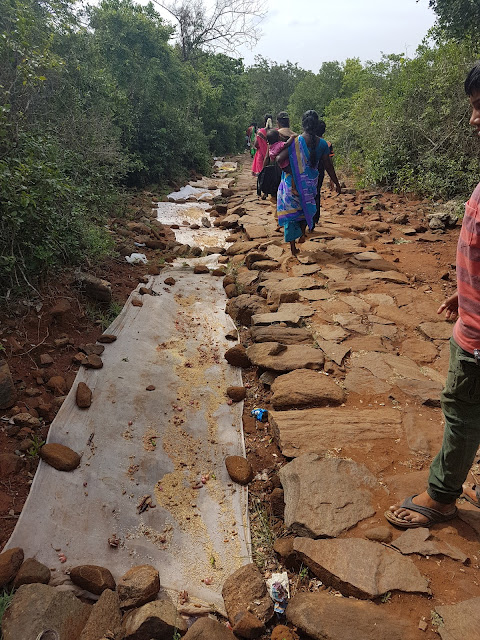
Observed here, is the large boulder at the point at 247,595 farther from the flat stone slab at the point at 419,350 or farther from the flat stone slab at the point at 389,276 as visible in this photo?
the flat stone slab at the point at 389,276

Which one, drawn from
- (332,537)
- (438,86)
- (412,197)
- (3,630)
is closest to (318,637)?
(332,537)

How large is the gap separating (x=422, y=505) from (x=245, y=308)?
2751 mm

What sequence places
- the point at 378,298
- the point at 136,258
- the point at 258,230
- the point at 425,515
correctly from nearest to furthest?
the point at 425,515
the point at 378,298
the point at 136,258
the point at 258,230

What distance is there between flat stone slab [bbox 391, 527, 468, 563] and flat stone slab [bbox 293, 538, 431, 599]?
0.05m

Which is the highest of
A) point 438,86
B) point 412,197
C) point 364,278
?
point 438,86

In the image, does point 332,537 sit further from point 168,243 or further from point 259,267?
point 168,243

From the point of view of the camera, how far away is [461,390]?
1633 mm

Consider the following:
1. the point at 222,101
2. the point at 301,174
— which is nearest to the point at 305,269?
the point at 301,174

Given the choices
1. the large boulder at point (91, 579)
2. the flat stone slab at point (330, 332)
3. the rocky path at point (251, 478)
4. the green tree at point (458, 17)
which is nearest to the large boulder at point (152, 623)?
the rocky path at point (251, 478)

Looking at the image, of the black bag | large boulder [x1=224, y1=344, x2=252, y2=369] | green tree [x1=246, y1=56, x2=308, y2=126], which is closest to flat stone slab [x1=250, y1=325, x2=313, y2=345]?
large boulder [x1=224, y1=344, x2=252, y2=369]

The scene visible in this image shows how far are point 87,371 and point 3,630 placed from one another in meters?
1.81

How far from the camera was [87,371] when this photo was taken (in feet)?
10.6

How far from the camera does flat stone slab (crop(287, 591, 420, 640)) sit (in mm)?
1534

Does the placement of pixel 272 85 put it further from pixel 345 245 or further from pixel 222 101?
pixel 345 245
